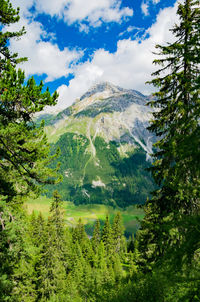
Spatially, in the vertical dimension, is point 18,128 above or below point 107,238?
above

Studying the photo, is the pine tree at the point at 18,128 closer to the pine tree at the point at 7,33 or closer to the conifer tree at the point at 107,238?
the pine tree at the point at 7,33

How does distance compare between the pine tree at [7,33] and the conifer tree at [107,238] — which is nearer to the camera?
the pine tree at [7,33]

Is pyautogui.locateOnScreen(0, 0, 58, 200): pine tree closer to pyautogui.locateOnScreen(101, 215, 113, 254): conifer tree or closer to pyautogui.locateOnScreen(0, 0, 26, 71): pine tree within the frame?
pyautogui.locateOnScreen(0, 0, 26, 71): pine tree

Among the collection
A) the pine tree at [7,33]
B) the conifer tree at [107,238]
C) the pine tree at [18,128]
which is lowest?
the conifer tree at [107,238]

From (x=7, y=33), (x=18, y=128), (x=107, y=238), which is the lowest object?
(x=107, y=238)

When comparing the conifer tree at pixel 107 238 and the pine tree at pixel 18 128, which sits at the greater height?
the pine tree at pixel 18 128

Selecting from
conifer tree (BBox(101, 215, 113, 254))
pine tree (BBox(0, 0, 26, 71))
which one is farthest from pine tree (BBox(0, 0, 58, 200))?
conifer tree (BBox(101, 215, 113, 254))

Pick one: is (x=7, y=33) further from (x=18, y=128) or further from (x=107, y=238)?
(x=107, y=238)

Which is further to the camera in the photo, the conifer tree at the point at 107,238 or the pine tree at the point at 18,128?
the conifer tree at the point at 107,238

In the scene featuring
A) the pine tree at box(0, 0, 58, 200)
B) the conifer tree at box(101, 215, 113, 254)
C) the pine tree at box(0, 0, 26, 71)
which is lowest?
the conifer tree at box(101, 215, 113, 254)

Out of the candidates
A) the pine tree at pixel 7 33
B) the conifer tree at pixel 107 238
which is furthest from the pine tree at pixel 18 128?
the conifer tree at pixel 107 238

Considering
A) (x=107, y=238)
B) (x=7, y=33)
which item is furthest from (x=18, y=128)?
(x=107, y=238)

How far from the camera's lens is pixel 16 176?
10.8 m

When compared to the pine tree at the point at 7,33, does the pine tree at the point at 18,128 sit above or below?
below
